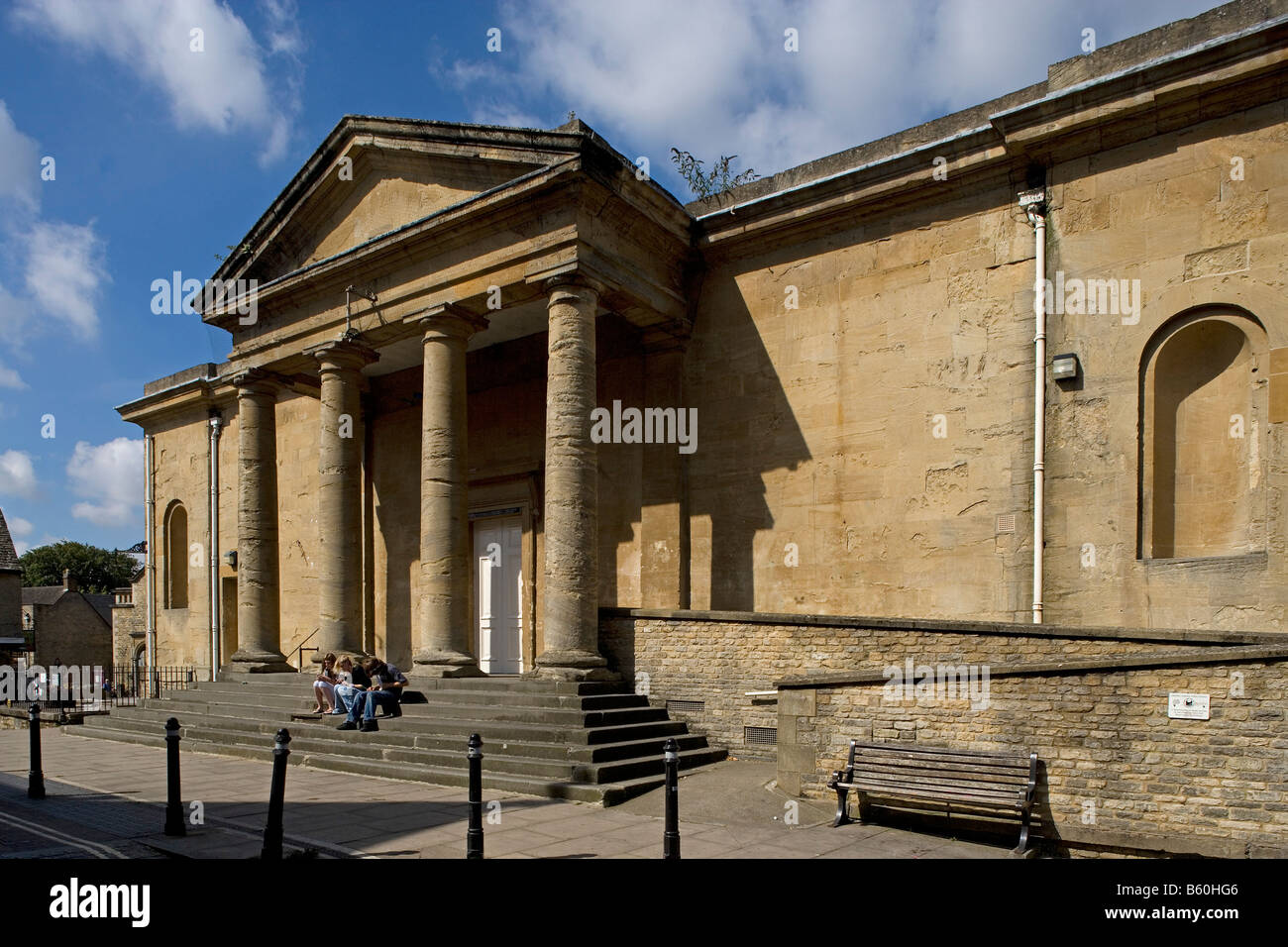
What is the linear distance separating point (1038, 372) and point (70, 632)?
53.1 m

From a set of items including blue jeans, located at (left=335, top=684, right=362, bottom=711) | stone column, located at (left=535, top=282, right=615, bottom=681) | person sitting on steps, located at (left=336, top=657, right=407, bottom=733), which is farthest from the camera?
blue jeans, located at (left=335, top=684, right=362, bottom=711)

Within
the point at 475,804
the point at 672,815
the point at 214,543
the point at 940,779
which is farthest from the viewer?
the point at 214,543

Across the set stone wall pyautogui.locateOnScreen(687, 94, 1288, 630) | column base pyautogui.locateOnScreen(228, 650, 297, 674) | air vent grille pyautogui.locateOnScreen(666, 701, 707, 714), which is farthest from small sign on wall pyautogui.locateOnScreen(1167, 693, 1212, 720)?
column base pyautogui.locateOnScreen(228, 650, 297, 674)

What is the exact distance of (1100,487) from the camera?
1137 centimetres

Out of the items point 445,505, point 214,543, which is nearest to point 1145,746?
point 445,505

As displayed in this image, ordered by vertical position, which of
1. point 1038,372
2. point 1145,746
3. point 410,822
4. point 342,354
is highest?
point 342,354

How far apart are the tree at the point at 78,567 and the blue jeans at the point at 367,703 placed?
72.0 metres

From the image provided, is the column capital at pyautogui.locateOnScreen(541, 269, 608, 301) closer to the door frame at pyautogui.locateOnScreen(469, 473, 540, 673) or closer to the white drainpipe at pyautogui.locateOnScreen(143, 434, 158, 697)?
the door frame at pyautogui.locateOnScreen(469, 473, 540, 673)

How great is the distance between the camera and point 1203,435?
1107cm

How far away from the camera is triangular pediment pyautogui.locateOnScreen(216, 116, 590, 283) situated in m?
13.4

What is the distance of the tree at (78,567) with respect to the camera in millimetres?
73812

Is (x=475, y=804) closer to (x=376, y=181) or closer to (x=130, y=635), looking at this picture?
(x=376, y=181)

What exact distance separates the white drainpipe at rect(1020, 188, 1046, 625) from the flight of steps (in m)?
4.73
